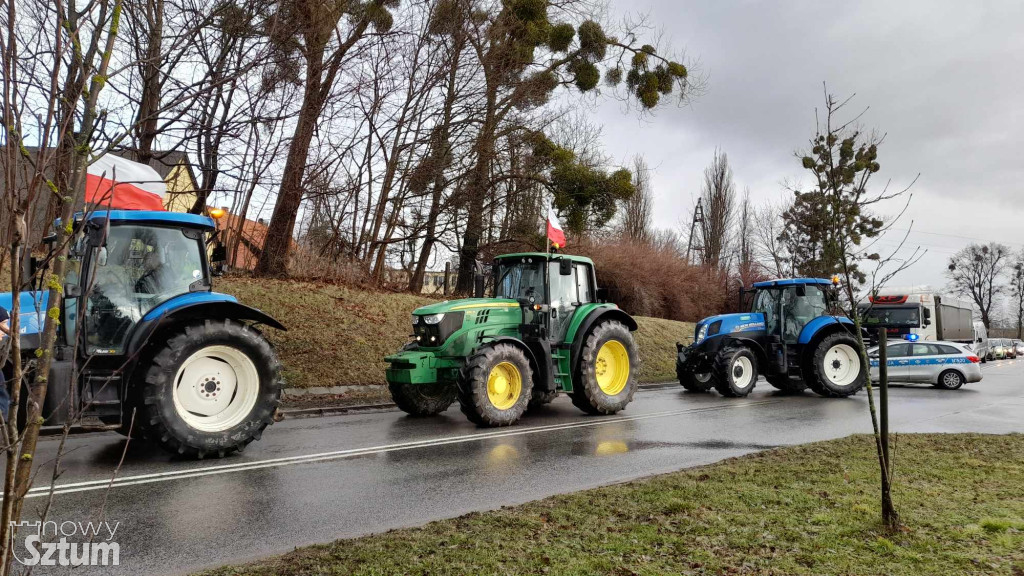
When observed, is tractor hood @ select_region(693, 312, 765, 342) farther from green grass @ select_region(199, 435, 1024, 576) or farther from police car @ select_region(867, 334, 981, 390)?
green grass @ select_region(199, 435, 1024, 576)

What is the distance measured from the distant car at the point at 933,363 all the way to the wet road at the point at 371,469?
621 centimetres

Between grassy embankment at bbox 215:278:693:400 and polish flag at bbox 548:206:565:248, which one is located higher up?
polish flag at bbox 548:206:565:248

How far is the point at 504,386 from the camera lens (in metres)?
10.2

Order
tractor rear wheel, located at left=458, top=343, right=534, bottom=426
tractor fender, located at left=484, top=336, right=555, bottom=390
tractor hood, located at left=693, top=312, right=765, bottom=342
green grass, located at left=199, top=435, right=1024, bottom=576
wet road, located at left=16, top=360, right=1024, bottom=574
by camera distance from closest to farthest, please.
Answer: green grass, located at left=199, top=435, right=1024, bottom=576 → wet road, located at left=16, top=360, right=1024, bottom=574 → tractor rear wheel, located at left=458, top=343, right=534, bottom=426 → tractor fender, located at left=484, top=336, right=555, bottom=390 → tractor hood, located at left=693, top=312, right=765, bottom=342

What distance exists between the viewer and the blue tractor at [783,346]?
1500cm

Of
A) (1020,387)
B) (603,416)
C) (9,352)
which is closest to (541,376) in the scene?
(603,416)

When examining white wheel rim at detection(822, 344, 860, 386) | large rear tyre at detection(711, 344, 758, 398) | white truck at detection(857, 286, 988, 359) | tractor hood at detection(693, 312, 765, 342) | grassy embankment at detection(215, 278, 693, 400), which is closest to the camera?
grassy embankment at detection(215, 278, 693, 400)

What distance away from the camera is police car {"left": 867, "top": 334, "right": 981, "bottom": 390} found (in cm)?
1827

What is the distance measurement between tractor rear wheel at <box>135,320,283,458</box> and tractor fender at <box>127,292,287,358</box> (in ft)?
0.40

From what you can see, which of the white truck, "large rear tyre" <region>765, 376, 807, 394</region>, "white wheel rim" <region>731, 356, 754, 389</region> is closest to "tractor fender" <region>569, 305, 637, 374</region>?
"white wheel rim" <region>731, 356, 754, 389</region>

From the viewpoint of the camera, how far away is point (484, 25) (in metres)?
20.2

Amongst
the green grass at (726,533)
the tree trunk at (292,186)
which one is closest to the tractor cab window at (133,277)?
the green grass at (726,533)

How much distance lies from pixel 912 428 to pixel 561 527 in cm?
783

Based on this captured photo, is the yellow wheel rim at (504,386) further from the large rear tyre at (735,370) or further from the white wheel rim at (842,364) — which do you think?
the white wheel rim at (842,364)
